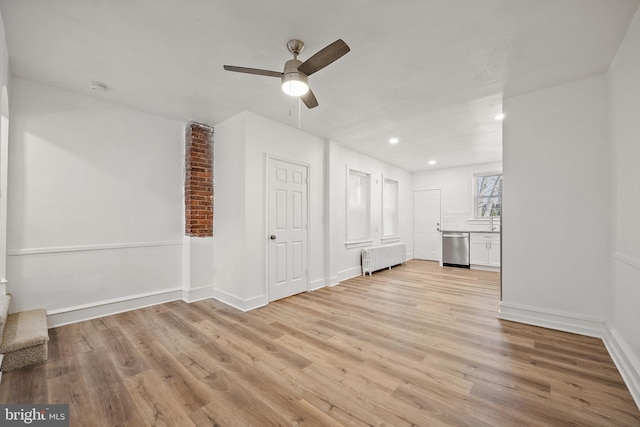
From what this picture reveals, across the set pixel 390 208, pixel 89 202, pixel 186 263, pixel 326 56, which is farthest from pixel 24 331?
pixel 390 208

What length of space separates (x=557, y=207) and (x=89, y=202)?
17.3ft

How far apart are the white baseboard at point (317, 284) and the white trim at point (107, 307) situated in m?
A: 1.96

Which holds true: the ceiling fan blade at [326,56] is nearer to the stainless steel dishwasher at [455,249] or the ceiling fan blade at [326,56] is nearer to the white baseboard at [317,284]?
the white baseboard at [317,284]

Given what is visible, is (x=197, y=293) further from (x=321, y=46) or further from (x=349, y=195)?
(x=321, y=46)

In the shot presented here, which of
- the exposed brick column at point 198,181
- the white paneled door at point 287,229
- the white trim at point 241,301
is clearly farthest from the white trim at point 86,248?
the white paneled door at point 287,229

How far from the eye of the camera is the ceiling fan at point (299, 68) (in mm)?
1877

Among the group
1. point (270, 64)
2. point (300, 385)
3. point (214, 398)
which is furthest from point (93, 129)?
point (300, 385)

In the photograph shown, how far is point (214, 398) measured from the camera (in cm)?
183

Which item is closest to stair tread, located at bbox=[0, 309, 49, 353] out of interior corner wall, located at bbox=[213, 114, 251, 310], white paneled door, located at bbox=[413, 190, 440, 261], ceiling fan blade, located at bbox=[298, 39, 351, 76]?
interior corner wall, located at bbox=[213, 114, 251, 310]

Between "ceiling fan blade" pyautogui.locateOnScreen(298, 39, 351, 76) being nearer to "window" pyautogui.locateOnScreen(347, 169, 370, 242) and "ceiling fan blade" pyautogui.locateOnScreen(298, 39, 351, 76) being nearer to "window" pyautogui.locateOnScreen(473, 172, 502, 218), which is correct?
"window" pyautogui.locateOnScreen(347, 169, 370, 242)

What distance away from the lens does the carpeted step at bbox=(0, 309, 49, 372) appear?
6.96 ft

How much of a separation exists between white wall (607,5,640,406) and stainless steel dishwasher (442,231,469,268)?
402 centimetres

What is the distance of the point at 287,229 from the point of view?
4164 millimetres

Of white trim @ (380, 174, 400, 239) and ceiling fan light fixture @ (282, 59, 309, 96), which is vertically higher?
ceiling fan light fixture @ (282, 59, 309, 96)
